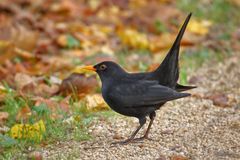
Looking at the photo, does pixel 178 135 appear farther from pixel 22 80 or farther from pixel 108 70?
pixel 22 80

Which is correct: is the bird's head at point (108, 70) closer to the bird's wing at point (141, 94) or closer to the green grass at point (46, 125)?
the bird's wing at point (141, 94)

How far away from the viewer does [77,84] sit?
6.66m

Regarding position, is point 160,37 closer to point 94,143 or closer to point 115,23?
point 115,23

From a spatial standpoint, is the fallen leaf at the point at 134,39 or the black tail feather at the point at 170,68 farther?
the fallen leaf at the point at 134,39

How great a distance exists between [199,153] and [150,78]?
75 cm

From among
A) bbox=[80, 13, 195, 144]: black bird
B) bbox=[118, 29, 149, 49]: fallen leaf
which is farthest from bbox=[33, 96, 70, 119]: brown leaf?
bbox=[118, 29, 149, 49]: fallen leaf

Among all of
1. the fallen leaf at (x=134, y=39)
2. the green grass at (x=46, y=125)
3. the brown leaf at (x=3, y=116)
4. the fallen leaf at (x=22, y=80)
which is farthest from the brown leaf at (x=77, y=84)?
the fallen leaf at (x=134, y=39)

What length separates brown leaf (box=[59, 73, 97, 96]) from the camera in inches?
262

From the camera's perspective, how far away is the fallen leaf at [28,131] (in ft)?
18.1

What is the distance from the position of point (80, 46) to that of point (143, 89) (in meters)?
3.56

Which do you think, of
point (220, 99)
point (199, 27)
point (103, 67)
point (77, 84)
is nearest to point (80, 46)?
point (199, 27)

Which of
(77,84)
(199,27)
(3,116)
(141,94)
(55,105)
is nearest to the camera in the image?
(141,94)

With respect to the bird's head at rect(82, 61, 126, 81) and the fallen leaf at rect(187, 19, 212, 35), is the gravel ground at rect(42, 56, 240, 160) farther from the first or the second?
the fallen leaf at rect(187, 19, 212, 35)

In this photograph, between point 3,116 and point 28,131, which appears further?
point 3,116
